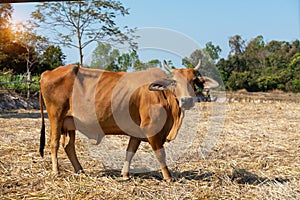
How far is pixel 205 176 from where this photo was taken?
14.5 ft

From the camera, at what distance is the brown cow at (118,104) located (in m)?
Result: 4.21

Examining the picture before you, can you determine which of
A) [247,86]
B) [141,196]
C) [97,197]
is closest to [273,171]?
[141,196]

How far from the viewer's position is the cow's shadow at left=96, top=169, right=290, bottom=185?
13.9ft

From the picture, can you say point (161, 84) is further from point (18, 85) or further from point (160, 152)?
point (18, 85)

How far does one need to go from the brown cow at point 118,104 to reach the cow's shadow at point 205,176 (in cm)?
20

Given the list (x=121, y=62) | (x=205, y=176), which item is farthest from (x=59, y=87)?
(x=205, y=176)

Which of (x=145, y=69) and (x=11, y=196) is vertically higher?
(x=145, y=69)

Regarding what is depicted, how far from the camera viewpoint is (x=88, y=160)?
531 centimetres

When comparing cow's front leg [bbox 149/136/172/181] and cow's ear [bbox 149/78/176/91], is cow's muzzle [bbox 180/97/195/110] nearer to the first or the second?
cow's ear [bbox 149/78/176/91]

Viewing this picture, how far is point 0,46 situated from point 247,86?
2137cm

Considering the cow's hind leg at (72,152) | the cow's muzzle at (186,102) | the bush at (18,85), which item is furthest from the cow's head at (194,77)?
the bush at (18,85)

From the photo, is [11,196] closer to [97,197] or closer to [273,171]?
[97,197]

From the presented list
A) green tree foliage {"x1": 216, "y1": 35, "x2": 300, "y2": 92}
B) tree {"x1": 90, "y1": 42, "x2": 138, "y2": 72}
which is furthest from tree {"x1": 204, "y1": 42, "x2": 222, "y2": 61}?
green tree foliage {"x1": 216, "y1": 35, "x2": 300, "y2": 92}

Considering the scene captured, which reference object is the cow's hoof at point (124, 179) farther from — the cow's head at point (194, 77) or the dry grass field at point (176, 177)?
the cow's head at point (194, 77)
